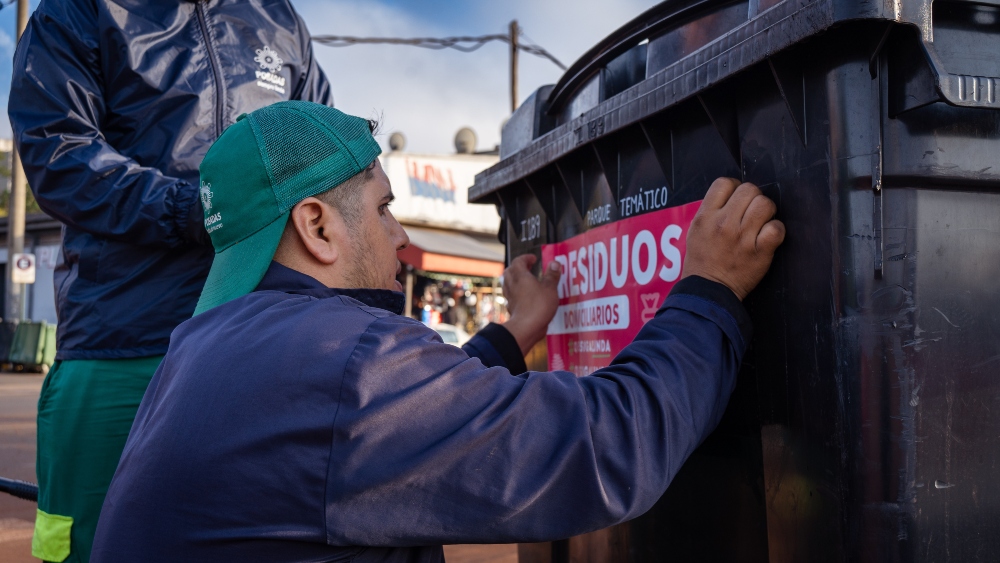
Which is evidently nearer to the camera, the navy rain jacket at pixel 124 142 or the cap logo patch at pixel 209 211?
the cap logo patch at pixel 209 211

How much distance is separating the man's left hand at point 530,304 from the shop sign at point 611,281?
0.11ft

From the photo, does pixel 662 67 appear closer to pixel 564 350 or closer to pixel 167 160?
pixel 564 350

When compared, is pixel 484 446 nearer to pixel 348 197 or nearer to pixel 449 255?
pixel 348 197

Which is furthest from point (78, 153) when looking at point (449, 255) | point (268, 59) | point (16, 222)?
point (16, 222)

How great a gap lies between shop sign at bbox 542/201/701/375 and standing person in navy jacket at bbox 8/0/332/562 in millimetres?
1059

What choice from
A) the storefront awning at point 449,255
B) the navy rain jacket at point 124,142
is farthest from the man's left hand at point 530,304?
the storefront awning at point 449,255

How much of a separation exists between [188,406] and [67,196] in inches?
47.0

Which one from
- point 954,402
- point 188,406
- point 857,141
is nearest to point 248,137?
point 188,406

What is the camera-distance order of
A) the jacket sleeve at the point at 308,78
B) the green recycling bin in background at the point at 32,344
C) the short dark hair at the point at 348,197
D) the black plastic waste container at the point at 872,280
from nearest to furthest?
the black plastic waste container at the point at 872,280 < the short dark hair at the point at 348,197 < the jacket sleeve at the point at 308,78 < the green recycling bin in background at the point at 32,344

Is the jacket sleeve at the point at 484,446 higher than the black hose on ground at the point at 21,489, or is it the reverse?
the jacket sleeve at the point at 484,446

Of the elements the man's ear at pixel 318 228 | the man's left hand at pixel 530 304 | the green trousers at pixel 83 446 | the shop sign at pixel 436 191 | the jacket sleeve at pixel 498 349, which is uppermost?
the shop sign at pixel 436 191

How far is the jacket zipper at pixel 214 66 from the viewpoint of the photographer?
236 centimetres

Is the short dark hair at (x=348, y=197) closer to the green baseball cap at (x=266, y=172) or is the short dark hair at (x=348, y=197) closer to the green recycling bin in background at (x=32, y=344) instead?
the green baseball cap at (x=266, y=172)

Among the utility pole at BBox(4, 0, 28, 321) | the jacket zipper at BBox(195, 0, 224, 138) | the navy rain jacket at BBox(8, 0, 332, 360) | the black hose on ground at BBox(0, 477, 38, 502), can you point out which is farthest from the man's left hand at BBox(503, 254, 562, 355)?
the utility pole at BBox(4, 0, 28, 321)
